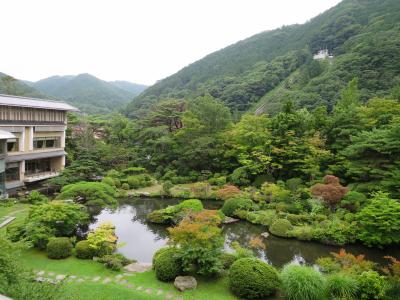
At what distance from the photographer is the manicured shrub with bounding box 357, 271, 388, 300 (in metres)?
8.07

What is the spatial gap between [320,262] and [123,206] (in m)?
13.8

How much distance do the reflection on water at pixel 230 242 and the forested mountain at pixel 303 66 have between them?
2200 centimetres

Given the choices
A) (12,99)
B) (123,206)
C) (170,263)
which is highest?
(12,99)

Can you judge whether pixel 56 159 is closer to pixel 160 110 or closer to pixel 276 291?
pixel 160 110

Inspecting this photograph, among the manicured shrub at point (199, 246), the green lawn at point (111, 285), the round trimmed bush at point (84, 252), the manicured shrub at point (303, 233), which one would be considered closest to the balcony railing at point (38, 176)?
the green lawn at point (111, 285)

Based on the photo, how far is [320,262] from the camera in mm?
10789

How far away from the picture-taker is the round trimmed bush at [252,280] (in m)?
8.56

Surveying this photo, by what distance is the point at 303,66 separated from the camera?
195 ft

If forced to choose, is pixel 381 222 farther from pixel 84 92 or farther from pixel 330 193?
pixel 84 92

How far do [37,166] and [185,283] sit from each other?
2218 centimetres

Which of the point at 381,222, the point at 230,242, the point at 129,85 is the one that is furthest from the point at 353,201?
the point at 129,85

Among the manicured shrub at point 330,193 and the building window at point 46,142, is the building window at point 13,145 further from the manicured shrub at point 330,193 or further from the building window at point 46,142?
the manicured shrub at point 330,193

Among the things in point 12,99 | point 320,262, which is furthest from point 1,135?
point 320,262

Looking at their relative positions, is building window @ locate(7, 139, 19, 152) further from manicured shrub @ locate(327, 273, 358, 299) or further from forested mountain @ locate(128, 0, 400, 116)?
forested mountain @ locate(128, 0, 400, 116)
